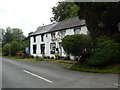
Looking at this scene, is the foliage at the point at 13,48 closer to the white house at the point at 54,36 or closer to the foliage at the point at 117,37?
the white house at the point at 54,36

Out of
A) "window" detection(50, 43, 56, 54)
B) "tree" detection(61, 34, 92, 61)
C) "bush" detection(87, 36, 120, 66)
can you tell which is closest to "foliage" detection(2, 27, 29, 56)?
"window" detection(50, 43, 56, 54)

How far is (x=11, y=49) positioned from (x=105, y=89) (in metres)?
36.6

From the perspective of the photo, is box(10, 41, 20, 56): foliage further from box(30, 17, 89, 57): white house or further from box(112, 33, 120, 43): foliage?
box(112, 33, 120, 43): foliage

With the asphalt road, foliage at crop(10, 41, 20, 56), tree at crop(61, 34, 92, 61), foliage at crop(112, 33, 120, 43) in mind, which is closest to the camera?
the asphalt road

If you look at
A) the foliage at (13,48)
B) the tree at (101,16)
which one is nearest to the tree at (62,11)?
the foliage at (13,48)

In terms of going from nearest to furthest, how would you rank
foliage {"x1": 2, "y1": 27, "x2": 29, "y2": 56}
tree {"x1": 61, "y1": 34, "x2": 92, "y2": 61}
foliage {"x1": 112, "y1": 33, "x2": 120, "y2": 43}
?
foliage {"x1": 112, "y1": 33, "x2": 120, "y2": 43}
tree {"x1": 61, "y1": 34, "x2": 92, "y2": 61}
foliage {"x1": 2, "y1": 27, "x2": 29, "y2": 56}

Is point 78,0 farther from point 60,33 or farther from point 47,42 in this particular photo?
point 47,42

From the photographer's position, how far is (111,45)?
1220 cm

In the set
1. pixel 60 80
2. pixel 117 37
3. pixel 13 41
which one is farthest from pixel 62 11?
pixel 60 80

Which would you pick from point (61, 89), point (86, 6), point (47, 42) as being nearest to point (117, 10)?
point (86, 6)

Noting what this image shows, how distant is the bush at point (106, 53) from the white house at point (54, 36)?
26.7 feet

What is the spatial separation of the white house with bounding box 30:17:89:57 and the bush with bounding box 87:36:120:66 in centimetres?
813

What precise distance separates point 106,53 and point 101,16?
3.63 meters

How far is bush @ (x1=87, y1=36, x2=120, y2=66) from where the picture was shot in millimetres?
11995
